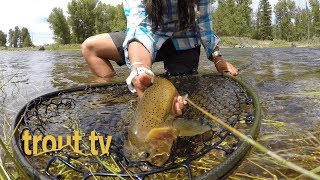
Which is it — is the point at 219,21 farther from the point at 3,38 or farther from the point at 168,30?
the point at 3,38

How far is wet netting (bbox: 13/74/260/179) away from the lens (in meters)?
1.09

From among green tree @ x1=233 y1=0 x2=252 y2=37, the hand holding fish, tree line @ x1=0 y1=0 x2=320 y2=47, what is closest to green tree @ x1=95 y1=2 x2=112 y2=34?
tree line @ x1=0 y1=0 x2=320 y2=47

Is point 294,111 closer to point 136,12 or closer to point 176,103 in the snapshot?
point 176,103

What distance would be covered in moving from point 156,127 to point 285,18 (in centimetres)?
6635

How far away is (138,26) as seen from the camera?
243 cm

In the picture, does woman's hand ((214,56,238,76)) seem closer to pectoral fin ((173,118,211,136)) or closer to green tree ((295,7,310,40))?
pectoral fin ((173,118,211,136))

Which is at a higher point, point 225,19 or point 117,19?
point 117,19

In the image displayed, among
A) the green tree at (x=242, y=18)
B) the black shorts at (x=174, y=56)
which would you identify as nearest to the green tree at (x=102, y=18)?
the green tree at (x=242, y=18)

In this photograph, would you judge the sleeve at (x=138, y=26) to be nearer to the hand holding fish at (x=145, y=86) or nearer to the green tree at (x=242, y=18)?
the hand holding fish at (x=145, y=86)

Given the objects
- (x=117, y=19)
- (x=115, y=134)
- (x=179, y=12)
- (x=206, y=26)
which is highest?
(x=117, y=19)

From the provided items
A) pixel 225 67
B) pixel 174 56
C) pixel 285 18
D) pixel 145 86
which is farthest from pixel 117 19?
pixel 145 86

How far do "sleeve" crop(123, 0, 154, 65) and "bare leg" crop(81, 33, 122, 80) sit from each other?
0.45 m

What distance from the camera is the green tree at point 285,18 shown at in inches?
2365

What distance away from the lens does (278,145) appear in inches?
64.4
